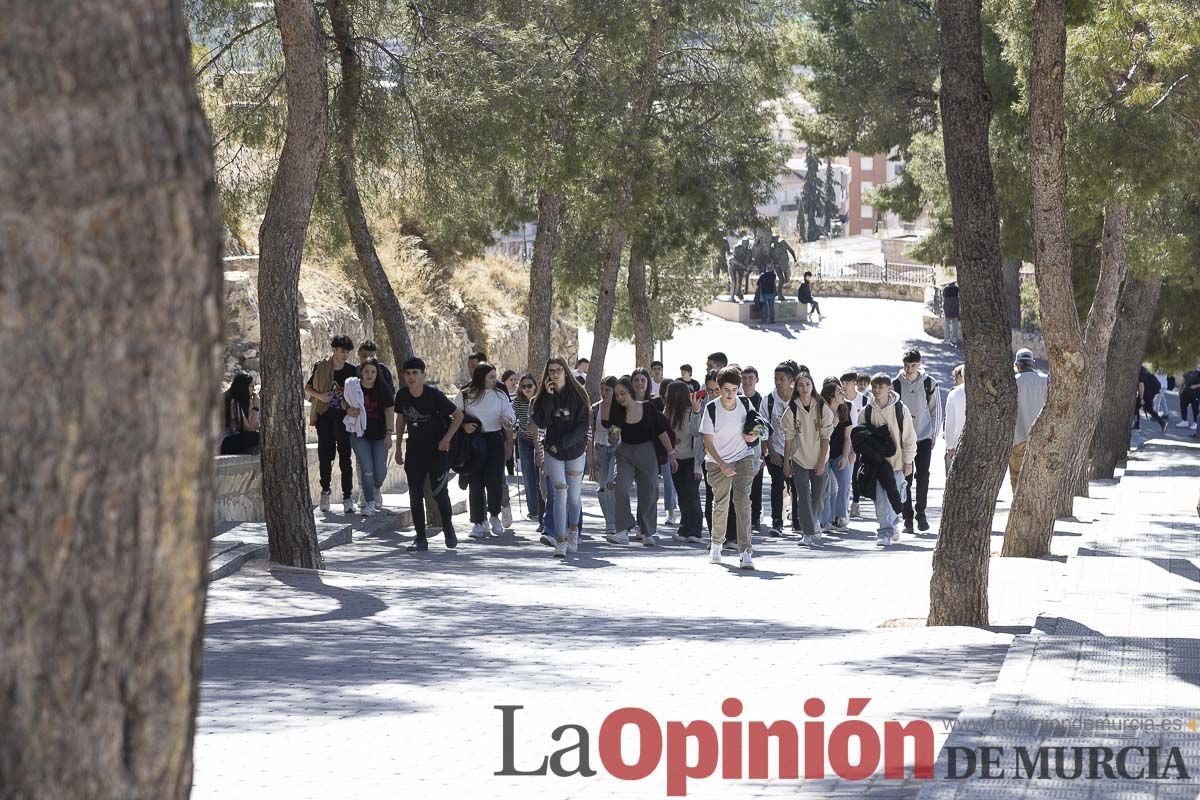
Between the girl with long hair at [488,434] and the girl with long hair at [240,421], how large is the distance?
226 centimetres

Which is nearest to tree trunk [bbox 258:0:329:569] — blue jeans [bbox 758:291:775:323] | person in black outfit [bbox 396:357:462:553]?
person in black outfit [bbox 396:357:462:553]

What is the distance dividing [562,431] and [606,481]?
166 inches

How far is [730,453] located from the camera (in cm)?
1334

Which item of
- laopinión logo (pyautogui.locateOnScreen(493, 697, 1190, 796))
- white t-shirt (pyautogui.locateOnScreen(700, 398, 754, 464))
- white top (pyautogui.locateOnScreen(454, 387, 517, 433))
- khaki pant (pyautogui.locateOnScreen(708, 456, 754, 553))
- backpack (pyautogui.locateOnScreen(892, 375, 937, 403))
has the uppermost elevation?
backpack (pyautogui.locateOnScreen(892, 375, 937, 403))

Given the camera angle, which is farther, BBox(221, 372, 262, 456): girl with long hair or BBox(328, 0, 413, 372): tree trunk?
BBox(328, 0, 413, 372): tree trunk

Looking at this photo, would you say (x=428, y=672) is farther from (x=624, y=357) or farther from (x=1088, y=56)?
(x=624, y=357)

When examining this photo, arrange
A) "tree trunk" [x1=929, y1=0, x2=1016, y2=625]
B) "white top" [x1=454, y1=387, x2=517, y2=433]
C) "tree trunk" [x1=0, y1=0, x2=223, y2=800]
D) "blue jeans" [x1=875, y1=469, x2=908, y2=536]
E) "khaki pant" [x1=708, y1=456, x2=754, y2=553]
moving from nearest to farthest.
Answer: "tree trunk" [x1=0, y1=0, x2=223, y2=800] → "tree trunk" [x1=929, y1=0, x2=1016, y2=625] → "khaki pant" [x1=708, y1=456, x2=754, y2=553] → "white top" [x1=454, y1=387, x2=517, y2=433] → "blue jeans" [x1=875, y1=469, x2=908, y2=536]

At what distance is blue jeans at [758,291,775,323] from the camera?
49.3 metres

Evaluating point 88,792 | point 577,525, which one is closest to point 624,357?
point 577,525

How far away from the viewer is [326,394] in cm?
1602

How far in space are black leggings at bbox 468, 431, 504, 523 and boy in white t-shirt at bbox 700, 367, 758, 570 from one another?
278cm

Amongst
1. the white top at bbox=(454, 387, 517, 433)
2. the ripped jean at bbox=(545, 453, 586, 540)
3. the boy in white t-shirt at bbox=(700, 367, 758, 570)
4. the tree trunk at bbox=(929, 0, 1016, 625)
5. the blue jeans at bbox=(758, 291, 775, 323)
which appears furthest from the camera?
the blue jeans at bbox=(758, 291, 775, 323)

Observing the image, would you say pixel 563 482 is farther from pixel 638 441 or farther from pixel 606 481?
pixel 606 481

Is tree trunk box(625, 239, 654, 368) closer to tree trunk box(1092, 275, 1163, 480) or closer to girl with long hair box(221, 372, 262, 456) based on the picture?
tree trunk box(1092, 275, 1163, 480)
